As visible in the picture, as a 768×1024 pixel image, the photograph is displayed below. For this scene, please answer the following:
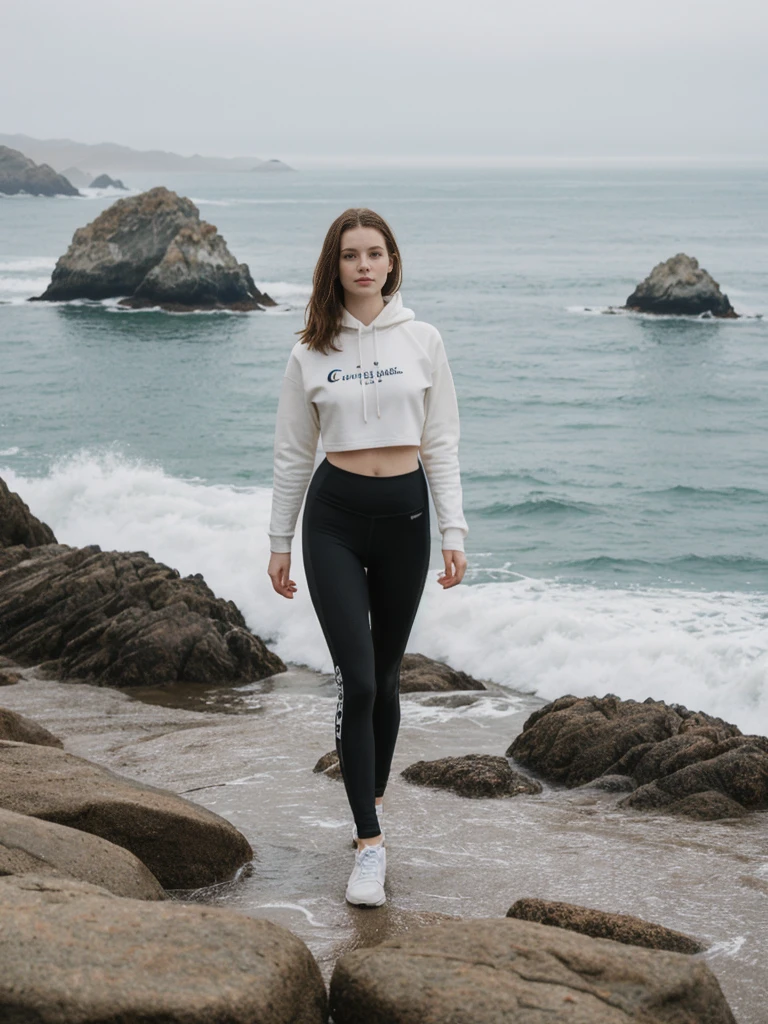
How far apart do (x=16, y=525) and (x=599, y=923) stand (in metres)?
9.76

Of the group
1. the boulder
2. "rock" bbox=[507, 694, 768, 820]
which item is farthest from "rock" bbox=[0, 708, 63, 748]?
the boulder

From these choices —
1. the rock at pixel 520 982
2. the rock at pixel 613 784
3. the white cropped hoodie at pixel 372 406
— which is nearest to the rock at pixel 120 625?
the rock at pixel 613 784

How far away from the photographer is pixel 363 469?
4.19 metres

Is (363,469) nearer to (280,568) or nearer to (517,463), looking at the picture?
(280,568)

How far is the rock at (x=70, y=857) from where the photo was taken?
3.54m

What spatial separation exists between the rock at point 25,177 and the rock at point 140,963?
588ft

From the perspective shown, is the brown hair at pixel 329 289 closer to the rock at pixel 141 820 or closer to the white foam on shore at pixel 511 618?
the rock at pixel 141 820

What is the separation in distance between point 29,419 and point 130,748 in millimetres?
23842

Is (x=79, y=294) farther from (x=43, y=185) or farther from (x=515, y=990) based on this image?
(x=43, y=185)

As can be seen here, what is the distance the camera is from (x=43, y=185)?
17175cm

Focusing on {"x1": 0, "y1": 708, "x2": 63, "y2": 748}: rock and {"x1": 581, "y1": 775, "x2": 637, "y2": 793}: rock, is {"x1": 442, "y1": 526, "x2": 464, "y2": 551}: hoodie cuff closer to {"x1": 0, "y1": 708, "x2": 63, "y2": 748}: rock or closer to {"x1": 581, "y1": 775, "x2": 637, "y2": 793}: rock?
{"x1": 581, "y1": 775, "x2": 637, "y2": 793}: rock

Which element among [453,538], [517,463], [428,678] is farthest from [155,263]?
[453,538]

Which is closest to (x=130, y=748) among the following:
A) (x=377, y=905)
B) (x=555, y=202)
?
(x=377, y=905)

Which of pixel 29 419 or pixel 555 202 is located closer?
pixel 29 419
